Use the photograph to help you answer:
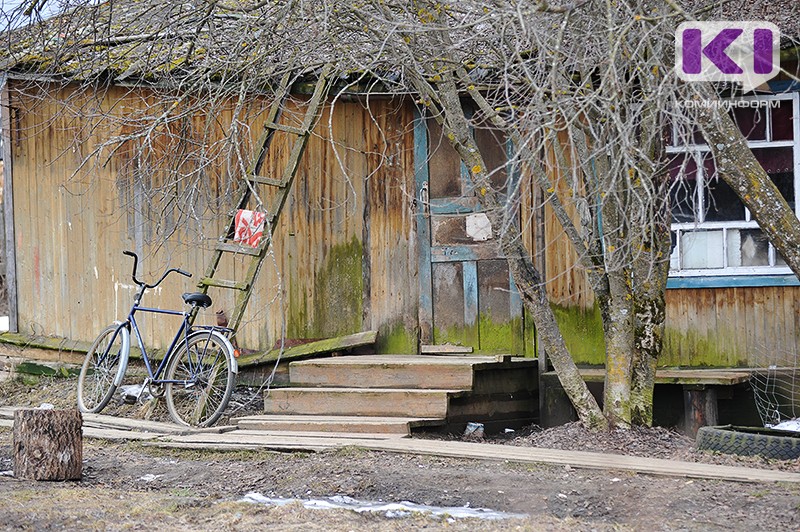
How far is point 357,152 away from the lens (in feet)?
34.1

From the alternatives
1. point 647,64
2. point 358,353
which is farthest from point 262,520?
point 358,353

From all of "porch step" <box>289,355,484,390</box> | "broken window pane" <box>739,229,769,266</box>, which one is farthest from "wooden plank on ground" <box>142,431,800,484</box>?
"broken window pane" <box>739,229,769,266</box>

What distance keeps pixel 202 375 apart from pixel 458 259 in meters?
2.72

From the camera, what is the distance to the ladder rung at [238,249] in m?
→ 9.13

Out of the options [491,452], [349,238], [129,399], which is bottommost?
[491,452]

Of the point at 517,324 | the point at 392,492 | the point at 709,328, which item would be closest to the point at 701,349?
the point at 709,328

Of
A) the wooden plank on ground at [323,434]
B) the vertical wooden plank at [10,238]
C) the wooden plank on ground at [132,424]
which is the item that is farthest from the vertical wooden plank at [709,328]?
the vertical wooden plank at [10,238]

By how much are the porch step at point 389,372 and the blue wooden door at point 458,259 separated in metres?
0.55

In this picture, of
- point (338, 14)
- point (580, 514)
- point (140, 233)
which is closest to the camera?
point (580, 514)

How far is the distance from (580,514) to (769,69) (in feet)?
15.7

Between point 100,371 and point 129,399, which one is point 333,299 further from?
point 100,371

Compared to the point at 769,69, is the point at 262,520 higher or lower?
lower

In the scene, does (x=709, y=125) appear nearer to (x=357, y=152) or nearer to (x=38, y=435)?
(x=357, y=152)

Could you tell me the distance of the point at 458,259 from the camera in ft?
32.8
